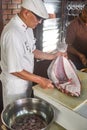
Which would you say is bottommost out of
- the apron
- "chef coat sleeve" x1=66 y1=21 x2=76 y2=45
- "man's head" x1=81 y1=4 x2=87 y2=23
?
the apron

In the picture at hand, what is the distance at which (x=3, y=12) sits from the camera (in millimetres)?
2314

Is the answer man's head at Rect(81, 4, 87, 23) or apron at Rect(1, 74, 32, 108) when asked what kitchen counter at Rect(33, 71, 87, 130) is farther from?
man's head at Rect(81, 4, 87, 23)

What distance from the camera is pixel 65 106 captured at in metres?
1.12

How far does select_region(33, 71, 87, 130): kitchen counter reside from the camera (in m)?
1.08

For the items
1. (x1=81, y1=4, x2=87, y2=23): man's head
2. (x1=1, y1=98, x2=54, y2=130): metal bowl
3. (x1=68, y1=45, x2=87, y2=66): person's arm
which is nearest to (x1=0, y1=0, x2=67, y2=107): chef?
(x1=1, y1=98, x2=54, y2=130): metal bowl

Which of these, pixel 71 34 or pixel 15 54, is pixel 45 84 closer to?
pixel 15 54

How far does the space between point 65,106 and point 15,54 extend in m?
0.48

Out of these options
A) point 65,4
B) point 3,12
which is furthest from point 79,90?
point 65,4

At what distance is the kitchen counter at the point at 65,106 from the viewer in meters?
1.08

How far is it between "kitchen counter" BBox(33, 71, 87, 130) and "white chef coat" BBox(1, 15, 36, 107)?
0.82 ft

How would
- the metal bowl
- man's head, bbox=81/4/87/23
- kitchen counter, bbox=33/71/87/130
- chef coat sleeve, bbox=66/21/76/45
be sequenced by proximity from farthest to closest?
chef coat sleeve, bbox=66/21/76/45
man's head, bbox=81/4/87/23
the metal bowl
kitchen counter, bbox=33/71/87/130

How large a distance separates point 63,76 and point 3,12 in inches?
51.7

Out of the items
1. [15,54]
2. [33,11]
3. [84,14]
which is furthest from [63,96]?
[84,14]

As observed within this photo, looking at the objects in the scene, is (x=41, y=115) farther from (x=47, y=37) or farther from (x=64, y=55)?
(x=47, y=37)
